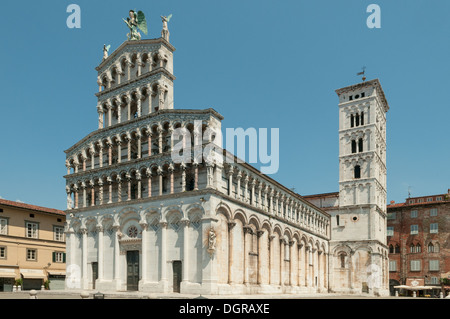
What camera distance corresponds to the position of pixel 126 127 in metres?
43.7

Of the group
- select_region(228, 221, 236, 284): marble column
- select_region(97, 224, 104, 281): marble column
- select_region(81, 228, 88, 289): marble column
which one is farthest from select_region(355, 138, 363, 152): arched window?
select_region(81, 228, 88, 289): marble column

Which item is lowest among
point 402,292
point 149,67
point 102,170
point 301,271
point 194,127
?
point 402,292

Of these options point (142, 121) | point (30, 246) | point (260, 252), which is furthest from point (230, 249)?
point (30, 246)

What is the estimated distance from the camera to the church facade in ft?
123

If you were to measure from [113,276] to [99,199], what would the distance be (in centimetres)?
766

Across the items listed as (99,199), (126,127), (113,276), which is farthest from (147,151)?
(113,276)

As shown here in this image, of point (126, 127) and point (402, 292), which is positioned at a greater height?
point (126, 127)

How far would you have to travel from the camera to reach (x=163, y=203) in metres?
39.0

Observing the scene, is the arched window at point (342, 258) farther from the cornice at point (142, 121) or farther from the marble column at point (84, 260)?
the marble column at point (84, 260)

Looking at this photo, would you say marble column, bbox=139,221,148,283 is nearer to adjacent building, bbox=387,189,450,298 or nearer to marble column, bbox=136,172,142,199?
marble column, bbox=136,172,142,199

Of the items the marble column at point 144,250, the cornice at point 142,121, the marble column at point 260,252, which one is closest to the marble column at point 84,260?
the marble column at point 144,250

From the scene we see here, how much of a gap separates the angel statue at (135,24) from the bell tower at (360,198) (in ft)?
108

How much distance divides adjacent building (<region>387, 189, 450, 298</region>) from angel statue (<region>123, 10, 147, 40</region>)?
1909 inches
